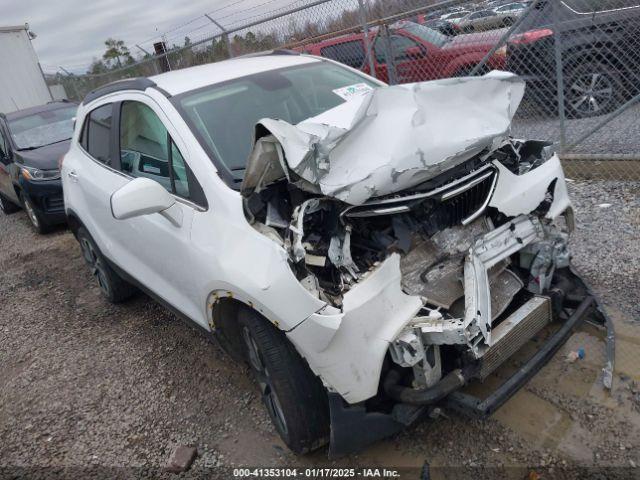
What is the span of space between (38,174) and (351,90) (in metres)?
5.24

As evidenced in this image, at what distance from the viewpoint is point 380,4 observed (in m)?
6.53

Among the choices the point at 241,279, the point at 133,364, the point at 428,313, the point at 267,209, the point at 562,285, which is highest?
the point at 267,209

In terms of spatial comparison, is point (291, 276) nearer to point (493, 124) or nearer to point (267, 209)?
point (267, 209)

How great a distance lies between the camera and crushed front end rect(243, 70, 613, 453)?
2170mm

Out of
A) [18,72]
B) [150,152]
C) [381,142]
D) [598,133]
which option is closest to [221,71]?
[150,152]

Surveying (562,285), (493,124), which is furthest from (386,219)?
(562,285)

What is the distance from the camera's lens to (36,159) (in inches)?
286

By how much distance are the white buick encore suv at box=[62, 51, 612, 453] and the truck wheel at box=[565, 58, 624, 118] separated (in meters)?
3.23

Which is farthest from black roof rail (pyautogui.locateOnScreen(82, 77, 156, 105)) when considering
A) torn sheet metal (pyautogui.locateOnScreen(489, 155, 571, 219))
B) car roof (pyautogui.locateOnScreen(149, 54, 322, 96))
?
torn sheet metal (pyautogui.locateOnScreen(489, 155, 571, 219))

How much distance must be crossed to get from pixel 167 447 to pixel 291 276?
1435 mm

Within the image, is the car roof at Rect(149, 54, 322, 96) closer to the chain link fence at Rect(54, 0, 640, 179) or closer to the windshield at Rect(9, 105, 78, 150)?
the chain link fence at Rect(54, 0, 640, 179)

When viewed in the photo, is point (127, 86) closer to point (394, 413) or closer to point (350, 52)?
point (394, 413)

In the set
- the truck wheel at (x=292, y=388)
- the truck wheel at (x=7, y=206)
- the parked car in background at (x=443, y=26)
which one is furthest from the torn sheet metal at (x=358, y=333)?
the truck wheel at (x=7, y=206)

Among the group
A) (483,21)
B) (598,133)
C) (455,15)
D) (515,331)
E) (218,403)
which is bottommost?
(218,403)
